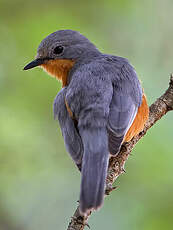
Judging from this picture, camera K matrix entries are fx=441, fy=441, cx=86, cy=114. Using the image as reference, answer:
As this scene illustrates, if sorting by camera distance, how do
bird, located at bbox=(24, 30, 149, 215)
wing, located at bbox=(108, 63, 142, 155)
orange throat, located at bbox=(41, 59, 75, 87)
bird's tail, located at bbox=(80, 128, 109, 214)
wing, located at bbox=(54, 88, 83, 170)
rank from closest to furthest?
bird's tail, located at bbox=(80, 128, 109, 214)
bird, located at bbox=(24, 30, 149, 215)
wing, located at bbox=(108, 63, 142, 155)
wing, located at bbox=(54, 88, 83, 170)
orange throat, located at bbox=(41, 59, 75, 87)

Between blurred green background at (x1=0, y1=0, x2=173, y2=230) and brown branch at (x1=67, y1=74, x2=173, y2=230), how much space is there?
612 mm

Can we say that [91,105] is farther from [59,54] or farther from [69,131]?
[59,54]

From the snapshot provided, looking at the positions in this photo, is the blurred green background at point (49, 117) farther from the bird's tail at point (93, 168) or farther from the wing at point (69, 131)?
the bird's tail at point (93, 168)

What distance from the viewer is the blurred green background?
600cm

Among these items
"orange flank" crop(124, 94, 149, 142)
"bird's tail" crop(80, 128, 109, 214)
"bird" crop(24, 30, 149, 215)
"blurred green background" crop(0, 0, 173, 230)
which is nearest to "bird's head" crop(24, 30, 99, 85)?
"bird" crop(24, 30, 149, 215)

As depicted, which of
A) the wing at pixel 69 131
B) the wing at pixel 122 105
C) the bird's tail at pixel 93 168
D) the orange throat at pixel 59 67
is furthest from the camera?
the orange throat at pixel 59 67

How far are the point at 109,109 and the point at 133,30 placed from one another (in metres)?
2.93

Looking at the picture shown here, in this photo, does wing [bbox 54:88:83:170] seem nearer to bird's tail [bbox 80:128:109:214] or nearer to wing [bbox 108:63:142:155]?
bird's tail [bbox 80:128:109:214]

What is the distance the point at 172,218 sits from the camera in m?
5.54

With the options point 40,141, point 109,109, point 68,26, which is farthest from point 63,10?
point 109,109

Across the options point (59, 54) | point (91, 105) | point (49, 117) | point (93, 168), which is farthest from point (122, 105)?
point (49, 117)

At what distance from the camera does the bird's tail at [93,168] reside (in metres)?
3.96

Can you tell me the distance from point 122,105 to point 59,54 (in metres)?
1.67

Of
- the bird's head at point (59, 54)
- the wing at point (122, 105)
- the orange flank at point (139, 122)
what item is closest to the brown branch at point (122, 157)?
the orange flank at point (139, 122)
